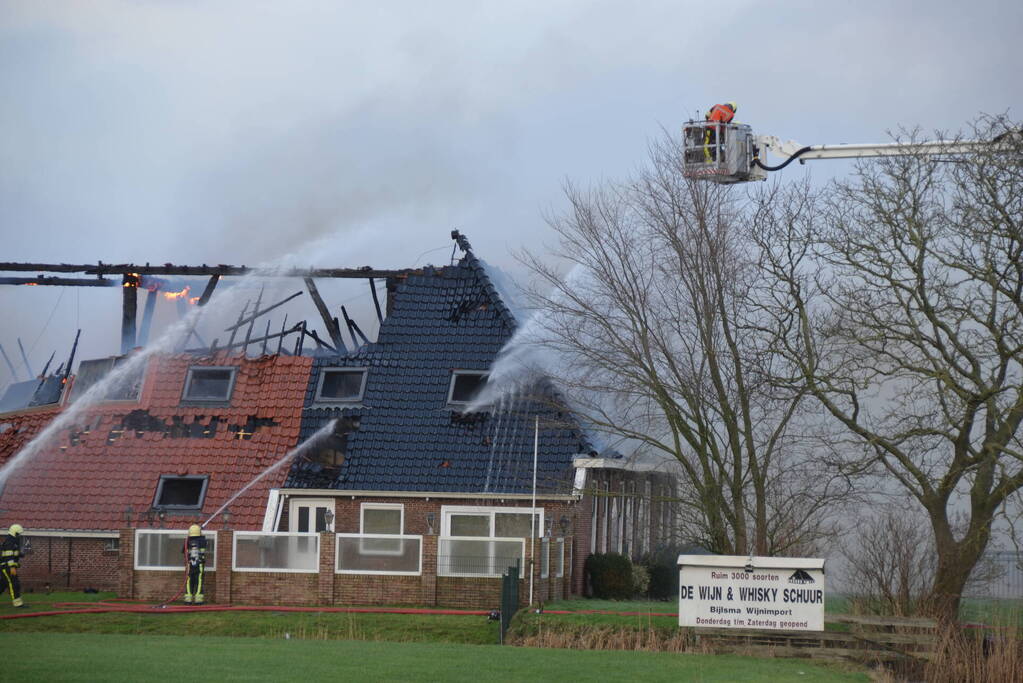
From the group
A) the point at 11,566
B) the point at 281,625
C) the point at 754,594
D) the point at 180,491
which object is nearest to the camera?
the point at 754,594

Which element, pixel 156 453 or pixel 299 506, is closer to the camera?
pixel 299 506

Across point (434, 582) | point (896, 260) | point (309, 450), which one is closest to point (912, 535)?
point (896, 260)

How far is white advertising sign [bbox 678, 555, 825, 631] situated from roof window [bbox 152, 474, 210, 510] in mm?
15004

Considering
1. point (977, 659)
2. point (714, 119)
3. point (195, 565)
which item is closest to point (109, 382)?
point (195, 565)

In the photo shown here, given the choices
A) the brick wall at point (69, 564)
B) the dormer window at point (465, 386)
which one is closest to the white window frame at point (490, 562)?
the dormer window at point (465, 386)

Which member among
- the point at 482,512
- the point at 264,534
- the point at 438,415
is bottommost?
the point at 264,534

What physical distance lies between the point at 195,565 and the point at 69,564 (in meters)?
5.60

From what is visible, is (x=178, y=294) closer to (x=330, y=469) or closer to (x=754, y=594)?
(x=330, y=469)

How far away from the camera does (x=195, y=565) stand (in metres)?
32.7

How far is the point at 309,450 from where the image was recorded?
3781 centimetres

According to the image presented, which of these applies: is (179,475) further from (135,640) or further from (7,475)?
(135,640)

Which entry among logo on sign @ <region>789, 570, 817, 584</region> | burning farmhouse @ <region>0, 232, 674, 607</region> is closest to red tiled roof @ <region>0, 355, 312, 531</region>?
burning farmhouse @ <region>0, 232, 674, 607</region>

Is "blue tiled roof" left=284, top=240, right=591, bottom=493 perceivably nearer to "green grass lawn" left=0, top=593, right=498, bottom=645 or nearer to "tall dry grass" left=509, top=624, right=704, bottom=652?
"green grass lawn" left=0, top=593, right=498, bottom=645

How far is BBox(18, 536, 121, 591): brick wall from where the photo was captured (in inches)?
1423
